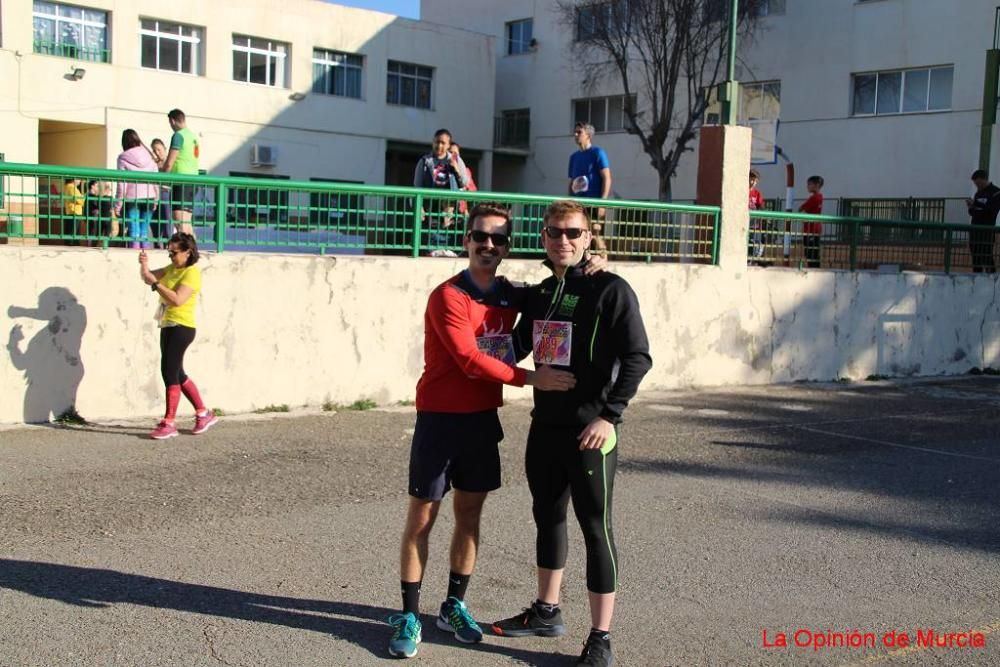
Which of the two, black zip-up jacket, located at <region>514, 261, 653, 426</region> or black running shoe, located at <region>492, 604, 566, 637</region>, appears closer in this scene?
black zip-up jacket, located at <region>514, 261, 653, 426</region>

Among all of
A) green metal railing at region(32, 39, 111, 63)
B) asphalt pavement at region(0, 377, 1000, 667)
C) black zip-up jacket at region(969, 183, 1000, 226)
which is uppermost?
green metal railing at region(32, 39, 111, 63)

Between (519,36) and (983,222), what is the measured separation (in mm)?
27816

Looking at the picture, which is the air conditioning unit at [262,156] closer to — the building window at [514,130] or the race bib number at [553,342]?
the building window at [514,130]

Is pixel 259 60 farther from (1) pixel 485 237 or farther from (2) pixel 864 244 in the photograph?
(1) pixel 485 237

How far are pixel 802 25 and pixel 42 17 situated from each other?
21736 mm

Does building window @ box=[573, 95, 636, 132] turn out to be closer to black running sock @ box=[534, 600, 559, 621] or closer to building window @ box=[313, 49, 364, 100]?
building window @ box=[313, 49, 364, 100]

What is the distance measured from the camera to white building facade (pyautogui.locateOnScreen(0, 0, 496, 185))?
29.4 meters

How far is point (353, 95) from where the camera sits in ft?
119

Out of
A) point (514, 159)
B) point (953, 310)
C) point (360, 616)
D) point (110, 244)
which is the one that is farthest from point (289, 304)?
point (514, 159)

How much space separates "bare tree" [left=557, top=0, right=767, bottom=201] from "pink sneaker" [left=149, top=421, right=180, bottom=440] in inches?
1063

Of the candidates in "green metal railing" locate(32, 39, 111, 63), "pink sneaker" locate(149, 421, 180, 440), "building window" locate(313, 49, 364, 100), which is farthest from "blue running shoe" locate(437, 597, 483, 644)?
"building window" locate(313, 49, 364, 100)

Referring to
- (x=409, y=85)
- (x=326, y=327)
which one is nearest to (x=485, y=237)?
(x=326, y=327)

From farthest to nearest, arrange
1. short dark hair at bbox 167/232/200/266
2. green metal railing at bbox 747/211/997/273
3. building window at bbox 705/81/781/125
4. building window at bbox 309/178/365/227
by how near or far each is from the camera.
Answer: building window at bbox 705/81/781/125 → green metal railing at bbox 747/211/997/273 → building window at bbox 309/178/365/227 → short dark hair at bbox 167/232/200/266

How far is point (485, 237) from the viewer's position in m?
4.17
